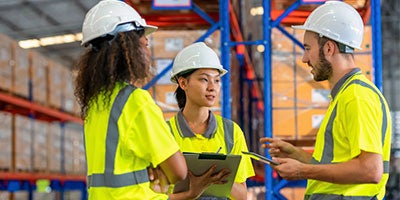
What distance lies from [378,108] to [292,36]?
3.76 m

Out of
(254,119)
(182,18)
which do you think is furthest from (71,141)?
(182,18)

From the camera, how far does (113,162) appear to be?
2.69m

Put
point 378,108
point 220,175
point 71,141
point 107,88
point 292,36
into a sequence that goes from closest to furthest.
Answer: point 107,88, point 378,108, point 220,175, point 292,36, point 71,141

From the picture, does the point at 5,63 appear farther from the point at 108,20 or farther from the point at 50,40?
the point at 50,40

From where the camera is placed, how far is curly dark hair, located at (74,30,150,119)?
2775mm

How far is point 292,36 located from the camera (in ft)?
22.0

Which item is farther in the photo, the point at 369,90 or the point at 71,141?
the point at 71,141

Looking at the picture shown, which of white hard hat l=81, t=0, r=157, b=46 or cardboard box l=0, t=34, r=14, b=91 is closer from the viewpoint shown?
white hard hat l=81, t=0, r=157, b=46

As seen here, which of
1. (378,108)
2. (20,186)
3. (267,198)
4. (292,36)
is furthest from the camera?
(20,186)

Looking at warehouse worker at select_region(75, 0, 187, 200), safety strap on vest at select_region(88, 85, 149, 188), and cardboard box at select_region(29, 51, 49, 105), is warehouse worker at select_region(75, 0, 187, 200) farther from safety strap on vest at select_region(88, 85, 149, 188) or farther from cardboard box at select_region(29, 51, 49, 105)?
cardboard box at select_region(29, 51, 49, 105)

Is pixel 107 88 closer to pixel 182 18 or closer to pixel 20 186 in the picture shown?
pixel 182 18

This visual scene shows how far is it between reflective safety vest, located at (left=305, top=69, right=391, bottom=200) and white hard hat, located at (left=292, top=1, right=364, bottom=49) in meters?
0.16

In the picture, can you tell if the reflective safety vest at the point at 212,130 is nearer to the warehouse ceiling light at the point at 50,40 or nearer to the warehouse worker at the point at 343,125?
the warehouse worker at the point at 343,125

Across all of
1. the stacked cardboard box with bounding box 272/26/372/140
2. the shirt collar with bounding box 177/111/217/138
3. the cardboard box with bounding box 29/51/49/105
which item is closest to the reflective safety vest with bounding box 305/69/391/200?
the shirt collar with bounding box 177/111/217/138
